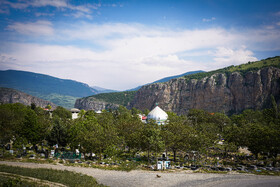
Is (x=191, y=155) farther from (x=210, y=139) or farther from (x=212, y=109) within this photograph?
(x=212, y=109)

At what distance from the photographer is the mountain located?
5679 inches

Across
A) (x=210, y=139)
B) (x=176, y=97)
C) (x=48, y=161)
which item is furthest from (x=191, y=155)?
(x=176, y=97)

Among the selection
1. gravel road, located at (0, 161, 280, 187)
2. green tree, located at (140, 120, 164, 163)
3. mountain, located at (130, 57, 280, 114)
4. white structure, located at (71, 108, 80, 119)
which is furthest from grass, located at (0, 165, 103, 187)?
mountain, located at (130, 57, 280, 114)

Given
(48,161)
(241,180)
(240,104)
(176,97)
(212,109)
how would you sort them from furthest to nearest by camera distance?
1. (176,97)
2. (212,109)
3. (240,104)
4. (48,161)
5. (241,180)

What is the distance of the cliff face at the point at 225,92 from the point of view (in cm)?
14400

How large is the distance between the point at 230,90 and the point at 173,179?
15254 centimetres

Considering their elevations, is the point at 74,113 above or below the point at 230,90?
below

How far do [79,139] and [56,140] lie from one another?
6.29 meters

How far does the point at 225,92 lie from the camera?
165 m

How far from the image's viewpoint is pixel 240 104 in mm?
156375

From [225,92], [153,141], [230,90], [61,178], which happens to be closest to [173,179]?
[153,141]

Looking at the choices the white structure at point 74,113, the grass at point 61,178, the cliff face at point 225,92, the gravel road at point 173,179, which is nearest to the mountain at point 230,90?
the cliff face at point 225,92

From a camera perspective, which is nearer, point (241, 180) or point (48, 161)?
point (241, 180)

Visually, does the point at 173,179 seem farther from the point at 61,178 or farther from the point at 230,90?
the point at 230,90
